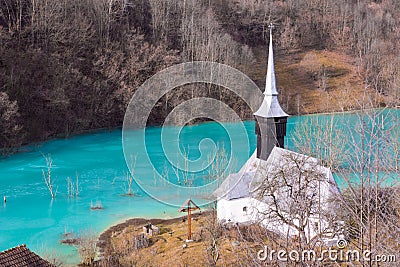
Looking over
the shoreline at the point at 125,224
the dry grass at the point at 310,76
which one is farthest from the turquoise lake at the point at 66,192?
the dry grass at the point at 310,76

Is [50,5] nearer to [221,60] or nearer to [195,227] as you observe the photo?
[221,60]

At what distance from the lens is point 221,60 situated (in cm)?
4862

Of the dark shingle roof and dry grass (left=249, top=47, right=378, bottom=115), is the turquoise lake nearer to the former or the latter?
the dark shingle roof

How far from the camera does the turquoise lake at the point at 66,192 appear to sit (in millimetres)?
17453

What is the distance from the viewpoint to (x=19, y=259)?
1025 centimetres

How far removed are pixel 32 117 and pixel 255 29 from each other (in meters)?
36.7

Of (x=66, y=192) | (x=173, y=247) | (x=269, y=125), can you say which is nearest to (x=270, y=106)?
(x=269, y=125)

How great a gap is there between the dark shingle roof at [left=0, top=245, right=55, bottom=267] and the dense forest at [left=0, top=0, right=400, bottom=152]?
72.1 feet

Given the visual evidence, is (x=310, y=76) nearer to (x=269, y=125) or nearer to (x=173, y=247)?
(x=269, y=125)

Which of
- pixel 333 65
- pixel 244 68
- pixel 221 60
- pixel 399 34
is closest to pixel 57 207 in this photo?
pixel 221 60

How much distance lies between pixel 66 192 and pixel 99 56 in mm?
23422

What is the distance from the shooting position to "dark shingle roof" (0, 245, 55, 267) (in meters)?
10.0

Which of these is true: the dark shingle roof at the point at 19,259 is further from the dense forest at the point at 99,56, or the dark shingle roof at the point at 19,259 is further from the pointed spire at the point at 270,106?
the dense forest at the point at 99,56

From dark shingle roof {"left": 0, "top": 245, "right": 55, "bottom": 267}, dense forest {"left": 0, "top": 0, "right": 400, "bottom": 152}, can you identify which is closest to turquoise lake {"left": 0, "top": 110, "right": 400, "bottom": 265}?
dense forest {"left": 0, "top": 0, "right": 400, "bottom": 152}
